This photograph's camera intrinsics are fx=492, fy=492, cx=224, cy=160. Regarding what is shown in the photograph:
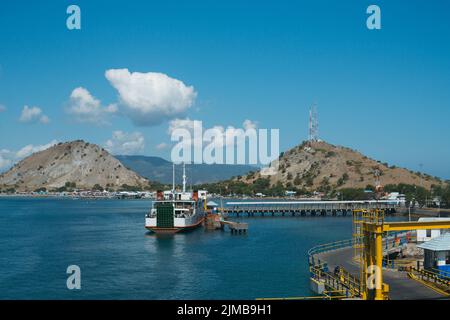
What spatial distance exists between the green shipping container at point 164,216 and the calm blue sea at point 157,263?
116 inches

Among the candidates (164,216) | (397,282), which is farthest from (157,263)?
(164,216)

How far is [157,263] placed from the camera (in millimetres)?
55062

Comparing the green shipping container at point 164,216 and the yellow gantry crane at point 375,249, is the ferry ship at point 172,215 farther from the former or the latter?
the yellow gantry crane at point 375,249

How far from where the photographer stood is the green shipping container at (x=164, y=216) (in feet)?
279

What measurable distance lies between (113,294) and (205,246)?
103ft

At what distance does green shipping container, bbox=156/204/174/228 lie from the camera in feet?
279

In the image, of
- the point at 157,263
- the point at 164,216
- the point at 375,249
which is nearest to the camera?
the point at 375,249

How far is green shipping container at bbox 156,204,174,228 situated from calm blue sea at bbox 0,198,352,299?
294cm

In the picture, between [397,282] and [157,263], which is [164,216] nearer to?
[157,263]

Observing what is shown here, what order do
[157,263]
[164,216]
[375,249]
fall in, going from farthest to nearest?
[164,216], [157,263], [375,249]

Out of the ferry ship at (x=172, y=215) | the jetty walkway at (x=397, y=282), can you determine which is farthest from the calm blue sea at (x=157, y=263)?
the jetty walkway at (x=397, y=282)

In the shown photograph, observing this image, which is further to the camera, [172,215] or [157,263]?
[172,215]

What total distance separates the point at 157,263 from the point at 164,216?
3082cm
